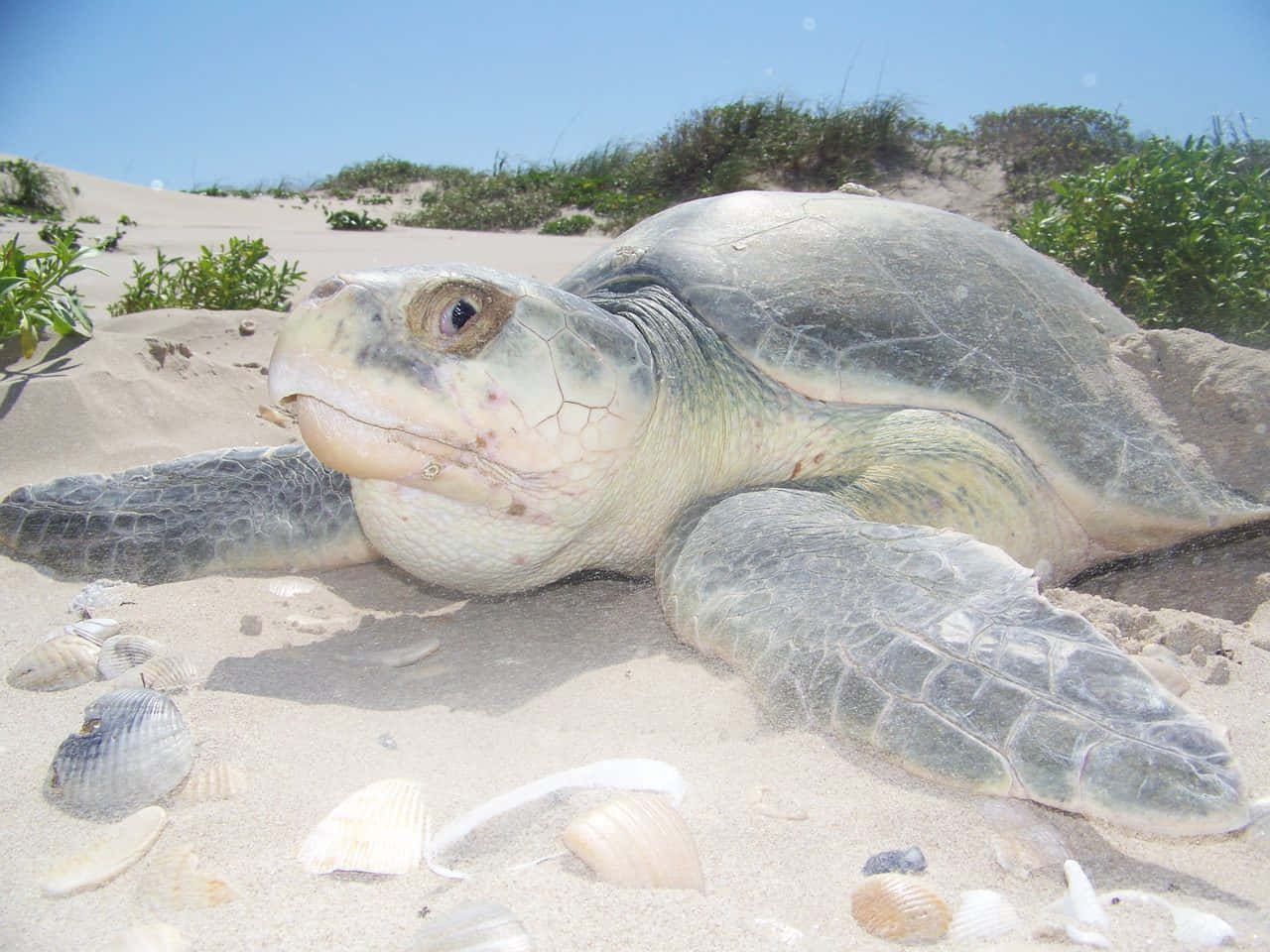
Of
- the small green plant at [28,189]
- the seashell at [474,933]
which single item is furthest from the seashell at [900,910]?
the small green plant at [28,189]

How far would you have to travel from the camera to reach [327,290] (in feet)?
4.60

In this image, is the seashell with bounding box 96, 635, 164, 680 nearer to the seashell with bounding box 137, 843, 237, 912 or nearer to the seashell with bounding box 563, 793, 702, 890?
the seashell with bounding box 137, 843, 237, 912

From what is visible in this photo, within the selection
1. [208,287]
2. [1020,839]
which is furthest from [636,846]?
[208,287]

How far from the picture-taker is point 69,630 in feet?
5.02

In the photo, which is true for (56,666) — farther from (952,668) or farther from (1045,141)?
(1045,141)

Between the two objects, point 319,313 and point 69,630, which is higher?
point 319,313

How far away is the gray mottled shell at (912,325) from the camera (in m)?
1.93

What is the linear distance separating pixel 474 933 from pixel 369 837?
206 millimetres

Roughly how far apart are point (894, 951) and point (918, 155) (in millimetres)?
9891

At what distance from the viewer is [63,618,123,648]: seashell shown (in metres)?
1.53

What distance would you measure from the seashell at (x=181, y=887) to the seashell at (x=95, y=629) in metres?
0.72

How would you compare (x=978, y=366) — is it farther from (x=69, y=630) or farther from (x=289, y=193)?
(x=289, y=193)

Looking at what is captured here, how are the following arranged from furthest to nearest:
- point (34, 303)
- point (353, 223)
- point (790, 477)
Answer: point (353, 223)
point (34, 303)
point (790, 477)

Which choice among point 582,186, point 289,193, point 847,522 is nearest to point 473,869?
point 847,522
